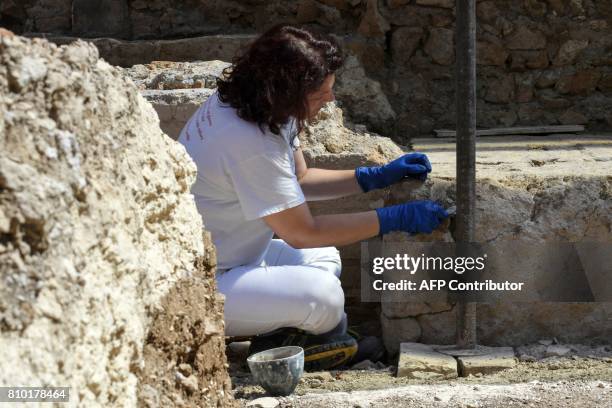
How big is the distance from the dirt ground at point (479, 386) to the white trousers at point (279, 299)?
0.58ft

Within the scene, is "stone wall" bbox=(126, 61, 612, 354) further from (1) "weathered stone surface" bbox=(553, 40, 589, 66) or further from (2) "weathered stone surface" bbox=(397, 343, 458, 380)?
(1) "weathered stone surface" bbox=(553, 40, 589, 66)

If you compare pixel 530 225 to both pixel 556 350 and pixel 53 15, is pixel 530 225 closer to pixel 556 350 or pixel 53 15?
pixel 556 350

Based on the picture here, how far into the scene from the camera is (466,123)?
2.92 m

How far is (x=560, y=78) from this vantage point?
195 inches

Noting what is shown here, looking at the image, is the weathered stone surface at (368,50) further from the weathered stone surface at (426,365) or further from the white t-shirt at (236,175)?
the weathered stone surface at (426,365)

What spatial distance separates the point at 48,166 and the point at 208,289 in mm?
717

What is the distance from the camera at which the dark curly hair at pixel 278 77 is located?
2.86m

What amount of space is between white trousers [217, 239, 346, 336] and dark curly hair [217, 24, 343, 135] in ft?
1.76

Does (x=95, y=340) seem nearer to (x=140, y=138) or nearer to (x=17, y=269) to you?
(x=17, y=269)

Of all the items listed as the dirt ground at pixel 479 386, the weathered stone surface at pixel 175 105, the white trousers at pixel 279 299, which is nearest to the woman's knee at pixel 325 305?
the white trousers at pixel 279 299

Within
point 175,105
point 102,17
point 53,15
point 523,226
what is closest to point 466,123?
point 523,226

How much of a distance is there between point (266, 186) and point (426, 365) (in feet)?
2.65

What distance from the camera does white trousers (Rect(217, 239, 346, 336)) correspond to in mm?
3059

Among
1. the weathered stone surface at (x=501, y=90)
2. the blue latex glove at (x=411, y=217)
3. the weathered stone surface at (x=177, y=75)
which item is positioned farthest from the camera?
the weathered stone surface at (x=501, y=90)
